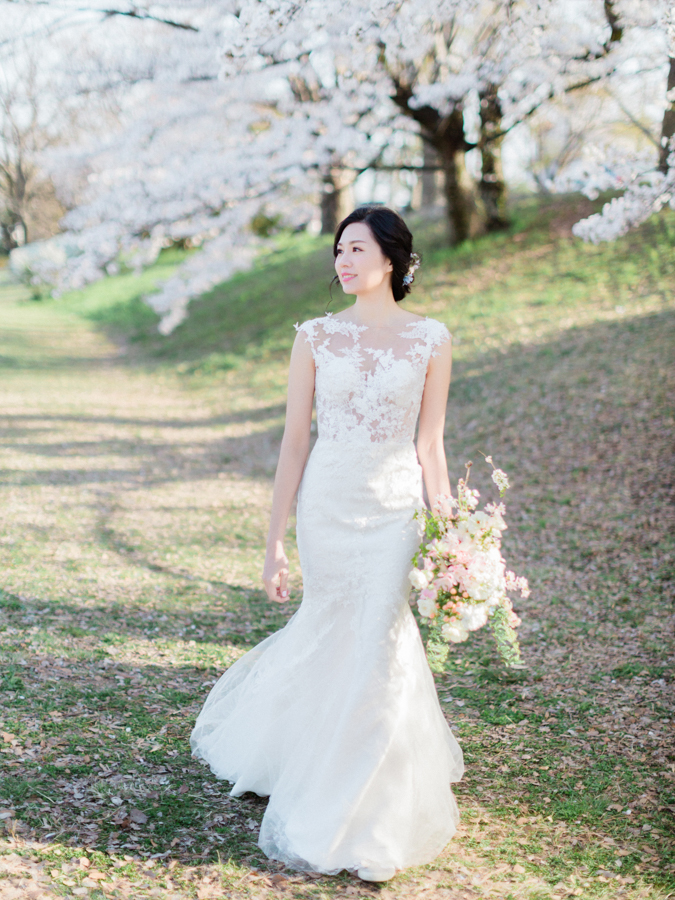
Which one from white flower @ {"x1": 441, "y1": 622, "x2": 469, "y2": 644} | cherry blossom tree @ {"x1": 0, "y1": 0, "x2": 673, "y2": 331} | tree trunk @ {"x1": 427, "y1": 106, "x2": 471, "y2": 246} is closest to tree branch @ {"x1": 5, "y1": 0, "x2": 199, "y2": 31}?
cherry blossom tree @ {"x1": 0, "y1": 0, "x2": 673, "y2": 331}

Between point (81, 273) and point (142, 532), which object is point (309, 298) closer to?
point (81, 273)

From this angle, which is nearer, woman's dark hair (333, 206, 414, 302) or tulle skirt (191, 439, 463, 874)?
tulle skirt (191, 439, 463, 874)

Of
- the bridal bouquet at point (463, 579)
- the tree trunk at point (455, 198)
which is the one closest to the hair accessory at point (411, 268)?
the bridal bouquet at point (463, 579)

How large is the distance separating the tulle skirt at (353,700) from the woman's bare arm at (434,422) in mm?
83

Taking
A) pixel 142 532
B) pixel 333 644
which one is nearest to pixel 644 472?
pixel 142 532

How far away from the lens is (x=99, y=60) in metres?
13.0

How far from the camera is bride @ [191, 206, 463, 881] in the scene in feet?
10.3

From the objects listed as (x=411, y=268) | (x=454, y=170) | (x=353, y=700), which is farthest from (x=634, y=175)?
(x=454, y=170)

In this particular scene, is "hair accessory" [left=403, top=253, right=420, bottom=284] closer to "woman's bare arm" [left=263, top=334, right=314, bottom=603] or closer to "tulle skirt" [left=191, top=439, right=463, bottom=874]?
"woman's bare arm" [left=263, top=334, right=314, bottom=603]

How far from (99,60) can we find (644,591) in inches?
471

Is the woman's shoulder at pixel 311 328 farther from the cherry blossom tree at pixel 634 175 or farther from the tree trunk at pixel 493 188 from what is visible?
the tree trunk at pixel 493 188

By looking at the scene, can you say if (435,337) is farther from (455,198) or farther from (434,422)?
(455,198)

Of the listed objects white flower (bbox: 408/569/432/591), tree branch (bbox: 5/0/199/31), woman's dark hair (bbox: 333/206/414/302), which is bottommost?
white flower (bbox: 408/569/432/591)

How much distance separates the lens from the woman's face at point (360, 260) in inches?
129
